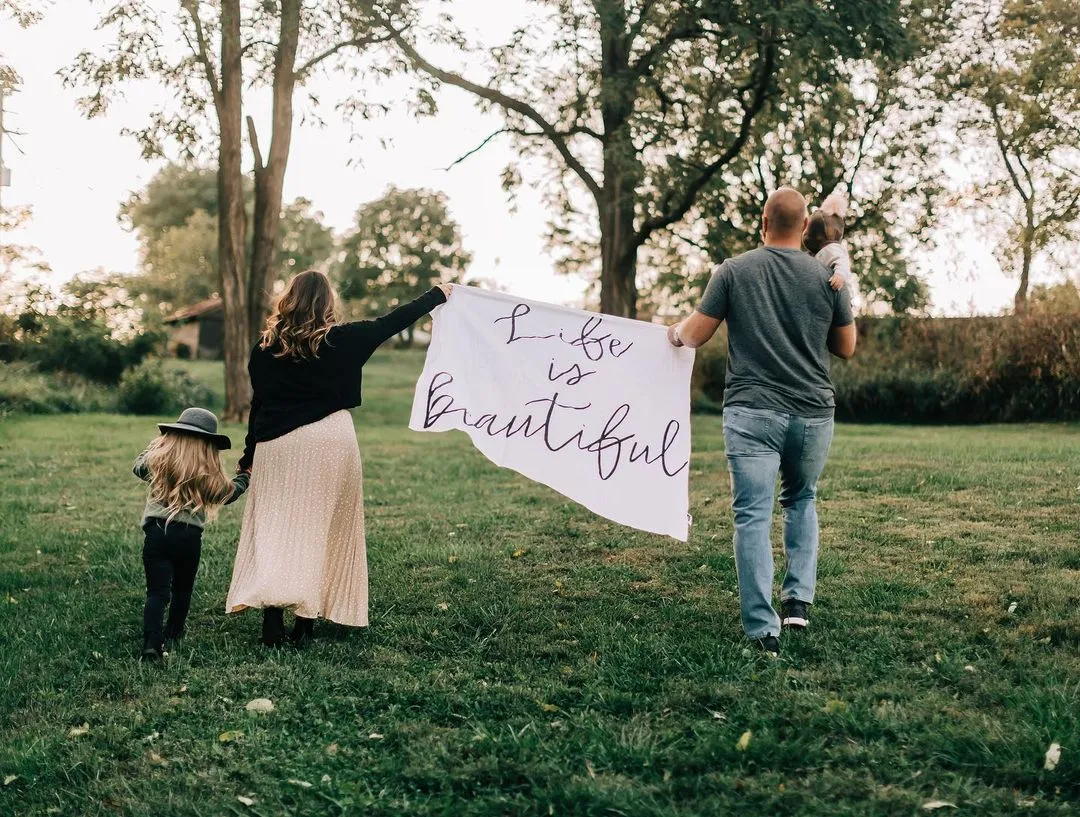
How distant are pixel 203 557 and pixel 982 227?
30.6 meters

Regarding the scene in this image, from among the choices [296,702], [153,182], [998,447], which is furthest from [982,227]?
[153,182]

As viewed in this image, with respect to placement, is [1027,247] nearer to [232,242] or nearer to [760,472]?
[232,242]

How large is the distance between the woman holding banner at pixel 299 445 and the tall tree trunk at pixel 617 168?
1189cm

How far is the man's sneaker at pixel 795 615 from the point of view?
18.3ft

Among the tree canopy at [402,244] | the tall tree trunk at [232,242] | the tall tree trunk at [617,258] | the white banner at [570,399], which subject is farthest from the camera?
the tree canopy at [402,244]

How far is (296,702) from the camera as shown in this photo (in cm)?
482

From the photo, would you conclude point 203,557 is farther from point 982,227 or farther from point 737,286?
point 982,227

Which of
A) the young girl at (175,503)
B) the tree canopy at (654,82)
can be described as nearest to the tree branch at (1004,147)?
the tree canopy at (654,82)

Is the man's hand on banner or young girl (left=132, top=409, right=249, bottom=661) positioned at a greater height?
the man's hand on banner

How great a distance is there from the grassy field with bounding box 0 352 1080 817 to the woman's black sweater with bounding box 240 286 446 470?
1.21 metres

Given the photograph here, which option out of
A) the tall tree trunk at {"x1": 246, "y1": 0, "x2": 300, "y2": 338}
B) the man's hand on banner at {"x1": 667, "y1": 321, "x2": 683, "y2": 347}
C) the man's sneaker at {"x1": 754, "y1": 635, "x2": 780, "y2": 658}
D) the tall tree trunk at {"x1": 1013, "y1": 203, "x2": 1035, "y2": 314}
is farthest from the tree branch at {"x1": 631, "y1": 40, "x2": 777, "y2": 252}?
the tall tree trunk at {"x1": 1013, "y1": 203, "x2": 1035, "y2": 314}

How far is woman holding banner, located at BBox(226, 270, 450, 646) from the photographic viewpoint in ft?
18.1

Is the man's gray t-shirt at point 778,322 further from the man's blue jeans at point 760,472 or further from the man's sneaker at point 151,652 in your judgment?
the man's sneaker at point 151,652

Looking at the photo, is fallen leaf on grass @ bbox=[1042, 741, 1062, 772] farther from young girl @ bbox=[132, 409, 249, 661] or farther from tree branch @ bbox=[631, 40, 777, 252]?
tree branch @ bbox=[631, 40, 777, 252]
